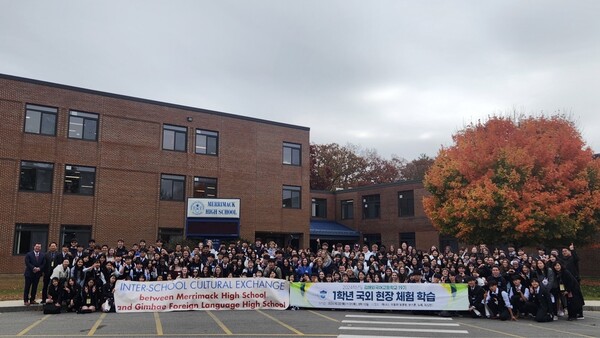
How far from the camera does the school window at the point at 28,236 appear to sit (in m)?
28.6

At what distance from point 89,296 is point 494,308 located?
1235cm

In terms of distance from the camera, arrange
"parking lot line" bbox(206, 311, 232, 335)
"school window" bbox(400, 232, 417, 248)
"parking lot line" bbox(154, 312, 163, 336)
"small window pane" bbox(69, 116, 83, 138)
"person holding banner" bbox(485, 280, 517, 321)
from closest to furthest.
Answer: "parking lot line" bbox(154, 312, 163, 336)
"parking lot line" bbox(206, 311, 232, 335)
"person holding banner" bbox(485, 280, 517, 321)
"small window pane" bbox(69, 116, 83, 138)
"school window" bbox(400, 232, 417, 248)

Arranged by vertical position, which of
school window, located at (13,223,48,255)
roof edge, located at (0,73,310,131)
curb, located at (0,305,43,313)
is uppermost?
roof edge, located at (0,73,310,131)

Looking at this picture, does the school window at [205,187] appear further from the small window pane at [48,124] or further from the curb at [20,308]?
the curb at [20,308]

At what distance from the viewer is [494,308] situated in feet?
50.7

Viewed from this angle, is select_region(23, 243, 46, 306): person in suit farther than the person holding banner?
Yes

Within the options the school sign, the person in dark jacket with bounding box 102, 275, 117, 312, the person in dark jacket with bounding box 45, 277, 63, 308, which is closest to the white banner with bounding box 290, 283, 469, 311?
the school sign

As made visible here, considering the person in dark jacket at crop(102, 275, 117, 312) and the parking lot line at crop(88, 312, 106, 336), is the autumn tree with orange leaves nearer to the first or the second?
the person in dark jacket at crop(102, 275, 117, 312)

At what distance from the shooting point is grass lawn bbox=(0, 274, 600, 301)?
19580 mm

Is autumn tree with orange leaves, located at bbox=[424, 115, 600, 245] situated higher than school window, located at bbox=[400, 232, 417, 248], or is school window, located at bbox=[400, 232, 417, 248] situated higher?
autumn tree with orange leaves, located at bbox=[424, 115, 600, 245]

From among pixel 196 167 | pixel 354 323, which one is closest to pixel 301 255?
pixel 354 323

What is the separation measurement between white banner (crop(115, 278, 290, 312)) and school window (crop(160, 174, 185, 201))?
60.1 feet

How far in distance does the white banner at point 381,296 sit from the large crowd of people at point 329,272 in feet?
1.76

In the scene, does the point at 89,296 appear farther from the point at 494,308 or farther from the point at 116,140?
the point at 116,140
